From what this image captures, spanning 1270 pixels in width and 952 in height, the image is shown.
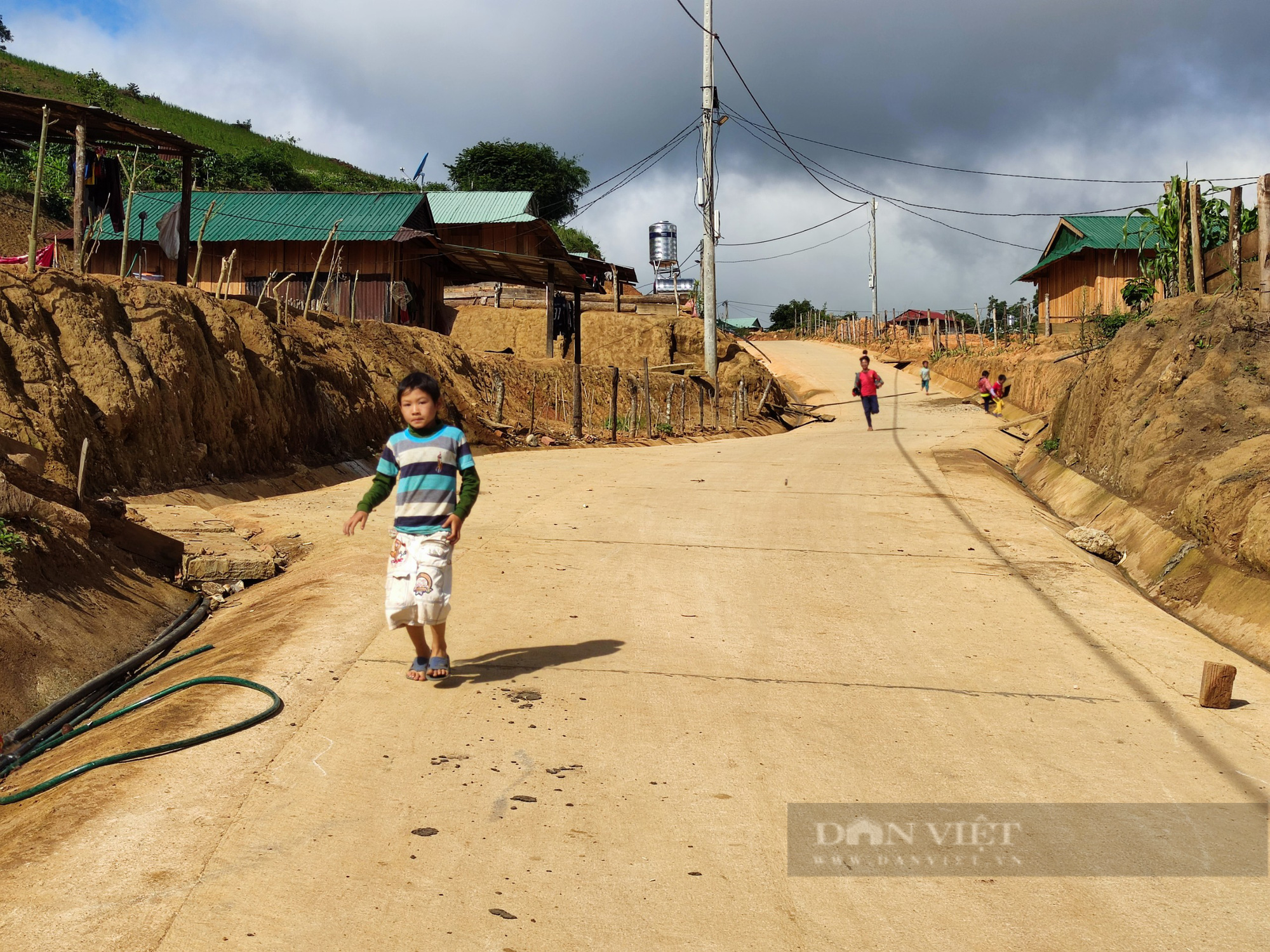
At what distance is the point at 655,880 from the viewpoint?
12.2 ft

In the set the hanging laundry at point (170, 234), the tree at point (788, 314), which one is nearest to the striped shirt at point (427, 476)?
the hanging laundry at point (170, 234)

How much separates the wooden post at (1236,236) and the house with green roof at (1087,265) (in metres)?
28.6

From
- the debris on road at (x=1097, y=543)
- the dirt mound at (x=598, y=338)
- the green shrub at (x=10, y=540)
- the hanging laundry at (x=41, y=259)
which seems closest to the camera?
the green shrub at (x=10, y=540)

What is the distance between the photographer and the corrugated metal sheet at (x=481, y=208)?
40719 mm

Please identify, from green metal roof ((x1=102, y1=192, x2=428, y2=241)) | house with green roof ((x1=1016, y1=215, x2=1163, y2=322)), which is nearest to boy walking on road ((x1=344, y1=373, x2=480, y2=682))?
green metal roof ((x1=102, y1=192, x2=428, y2=241))

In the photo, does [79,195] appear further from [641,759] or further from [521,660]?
[641,759]

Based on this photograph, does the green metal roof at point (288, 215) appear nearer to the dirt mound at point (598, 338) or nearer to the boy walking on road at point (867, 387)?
the dirt mound at point (598, 338)

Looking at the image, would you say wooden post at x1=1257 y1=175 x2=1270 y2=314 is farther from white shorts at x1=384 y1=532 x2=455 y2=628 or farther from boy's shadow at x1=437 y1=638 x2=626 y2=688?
white shorts at x1=384 y1=532 x2=455 y2=628

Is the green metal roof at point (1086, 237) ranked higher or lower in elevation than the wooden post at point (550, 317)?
higher

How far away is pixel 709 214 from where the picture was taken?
1289 inches

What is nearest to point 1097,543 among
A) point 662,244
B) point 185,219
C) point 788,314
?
point 185,219

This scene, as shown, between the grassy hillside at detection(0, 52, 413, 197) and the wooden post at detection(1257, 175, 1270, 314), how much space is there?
124 ft

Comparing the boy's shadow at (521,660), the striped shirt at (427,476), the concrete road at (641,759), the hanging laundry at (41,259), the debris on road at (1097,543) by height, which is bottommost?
the concrete road at (641,759)

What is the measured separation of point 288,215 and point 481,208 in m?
11.4
